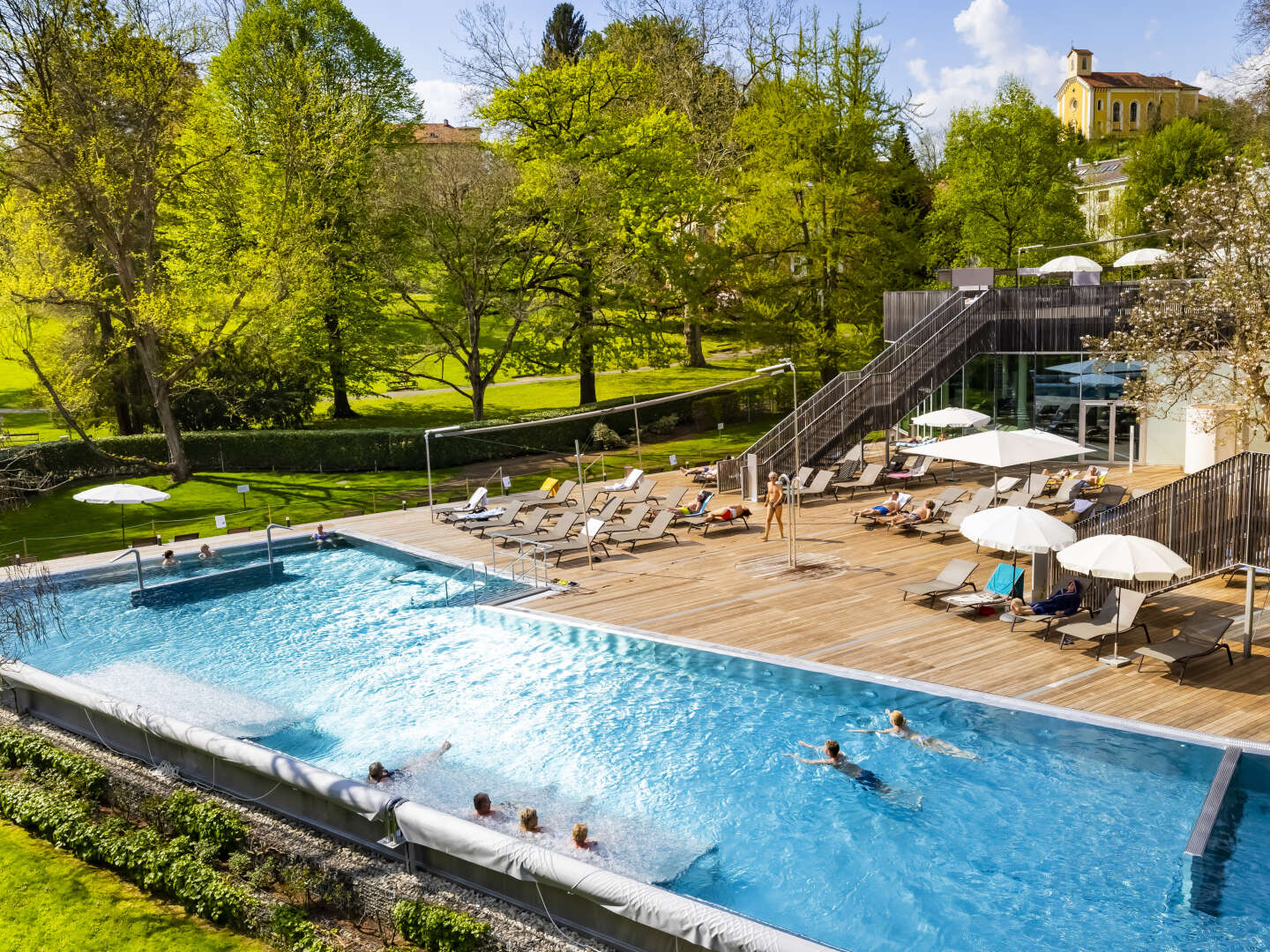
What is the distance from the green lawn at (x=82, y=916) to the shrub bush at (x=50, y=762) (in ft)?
3.12

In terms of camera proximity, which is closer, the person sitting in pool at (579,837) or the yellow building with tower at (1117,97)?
the person sitting in pool at (579,837)

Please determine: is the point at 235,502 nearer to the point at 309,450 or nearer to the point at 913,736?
the point at 309,450

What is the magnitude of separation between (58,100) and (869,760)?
2619cm

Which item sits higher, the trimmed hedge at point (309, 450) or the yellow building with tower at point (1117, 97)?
the yellow building with tower at point (1117, 97)

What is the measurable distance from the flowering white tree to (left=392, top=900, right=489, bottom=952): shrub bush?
557 inches

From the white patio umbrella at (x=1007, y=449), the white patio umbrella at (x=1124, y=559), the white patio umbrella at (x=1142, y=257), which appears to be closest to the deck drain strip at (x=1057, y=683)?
the white patio umbrella at (x=1124, y=559)

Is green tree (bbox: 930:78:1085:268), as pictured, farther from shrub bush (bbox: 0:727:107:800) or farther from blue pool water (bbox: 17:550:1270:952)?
shrub bush (bbox: 0:727:107:800)

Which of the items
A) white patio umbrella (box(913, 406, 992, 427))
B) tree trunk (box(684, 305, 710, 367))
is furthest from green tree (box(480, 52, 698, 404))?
white patio umbrella (box(913, 406, 992, 427))

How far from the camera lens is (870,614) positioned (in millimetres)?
15773

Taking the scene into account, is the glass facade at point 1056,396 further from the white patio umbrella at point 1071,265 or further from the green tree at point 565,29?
the green tree at point 565,29

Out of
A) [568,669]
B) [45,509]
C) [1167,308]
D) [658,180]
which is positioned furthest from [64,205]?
[1167,308]

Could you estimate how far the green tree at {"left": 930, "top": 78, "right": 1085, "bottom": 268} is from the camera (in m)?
37.9

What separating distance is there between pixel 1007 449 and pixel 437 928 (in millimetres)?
13635

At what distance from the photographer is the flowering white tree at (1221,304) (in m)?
16.0
